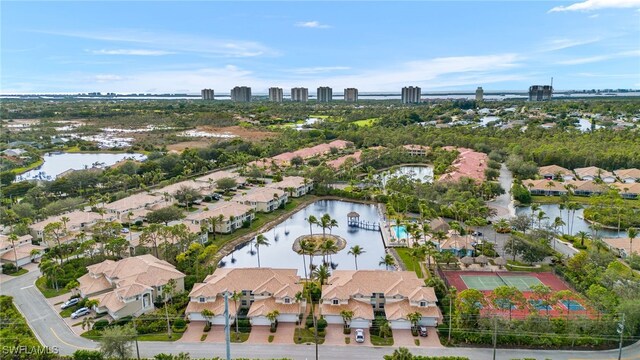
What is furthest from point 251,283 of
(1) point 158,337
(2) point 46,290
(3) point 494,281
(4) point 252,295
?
(3) point 494,281

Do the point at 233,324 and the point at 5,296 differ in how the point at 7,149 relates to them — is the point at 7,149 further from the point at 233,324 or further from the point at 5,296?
the point at 233,324

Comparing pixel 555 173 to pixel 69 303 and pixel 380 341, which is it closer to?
pixel 380 341

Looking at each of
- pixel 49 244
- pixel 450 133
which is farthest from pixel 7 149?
pixel 450 133

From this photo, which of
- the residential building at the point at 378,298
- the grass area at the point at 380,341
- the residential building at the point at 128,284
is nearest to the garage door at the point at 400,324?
the residential building at the point at 378,298

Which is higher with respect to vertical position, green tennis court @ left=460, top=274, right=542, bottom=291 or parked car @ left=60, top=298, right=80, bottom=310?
green tennis court @ left=460, top=274, right=542, bottom=291

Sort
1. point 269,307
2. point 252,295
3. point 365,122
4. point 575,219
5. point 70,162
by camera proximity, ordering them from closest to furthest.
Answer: point 269,307 → point 252,295 → point 575,219 → point 70,162 → point 365,122

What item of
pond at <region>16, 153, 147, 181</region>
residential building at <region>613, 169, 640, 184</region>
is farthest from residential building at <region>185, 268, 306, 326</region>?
residential building at <region>613, 169, 640, 184</region>

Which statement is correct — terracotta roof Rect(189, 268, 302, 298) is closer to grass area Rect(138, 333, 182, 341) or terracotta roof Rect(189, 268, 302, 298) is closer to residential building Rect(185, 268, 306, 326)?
residential building Rect(185, 268, 306, 326)
